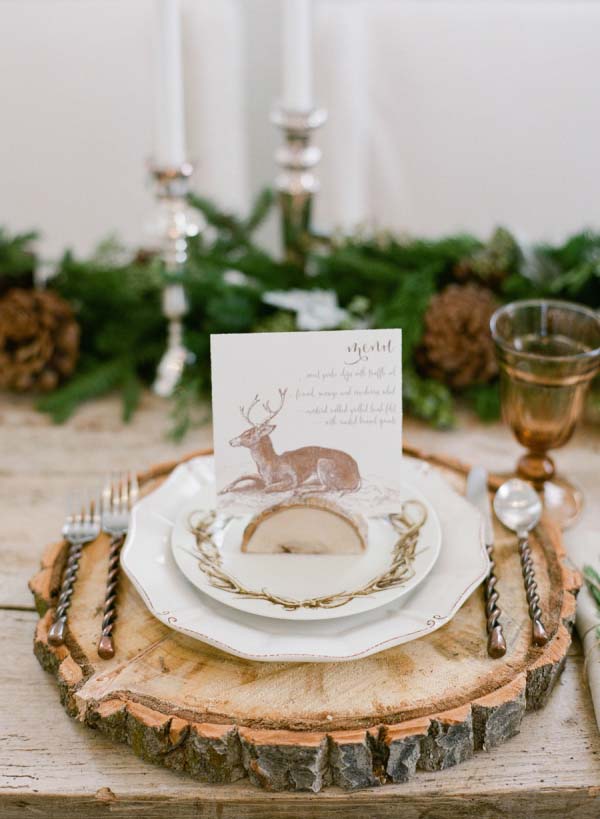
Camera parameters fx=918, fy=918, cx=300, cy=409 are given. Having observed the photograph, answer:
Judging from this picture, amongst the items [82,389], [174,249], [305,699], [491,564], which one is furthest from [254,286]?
[305,699]

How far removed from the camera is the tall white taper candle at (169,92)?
1216mm

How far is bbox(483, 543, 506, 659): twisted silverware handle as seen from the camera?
2.58 ft

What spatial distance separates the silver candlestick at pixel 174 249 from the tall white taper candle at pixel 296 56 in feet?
0.73

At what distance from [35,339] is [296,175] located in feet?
1.56

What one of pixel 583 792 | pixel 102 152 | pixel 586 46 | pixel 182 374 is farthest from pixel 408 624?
pixel 102 152

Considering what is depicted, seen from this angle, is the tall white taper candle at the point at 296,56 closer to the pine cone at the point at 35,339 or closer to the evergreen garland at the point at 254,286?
the evergreen garland at the point at 254,286

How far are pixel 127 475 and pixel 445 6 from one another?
1.18m

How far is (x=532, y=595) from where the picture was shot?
852mm

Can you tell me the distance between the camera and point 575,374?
1.01 m

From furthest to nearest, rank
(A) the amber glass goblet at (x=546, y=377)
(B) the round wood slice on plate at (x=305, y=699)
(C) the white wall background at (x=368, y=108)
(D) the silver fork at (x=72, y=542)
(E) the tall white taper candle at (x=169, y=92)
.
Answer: (C) the white wall background at (x=368, y=108)
(E) the tall white taper candle at (x=169, y=92)
(A) the amber glass goblet at (x=546, y=377)
(D) the silver fork at (x=72, y=542)
(B) the round wood slice on plate at (x=305, y=699)

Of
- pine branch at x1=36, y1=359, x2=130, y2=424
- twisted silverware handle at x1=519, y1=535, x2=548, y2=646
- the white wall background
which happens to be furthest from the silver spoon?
the white wall background

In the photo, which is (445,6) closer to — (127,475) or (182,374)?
(182,374)

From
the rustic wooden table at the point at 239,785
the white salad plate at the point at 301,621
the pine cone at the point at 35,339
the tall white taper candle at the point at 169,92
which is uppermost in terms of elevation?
the tall white taper candle at the point at 169,92

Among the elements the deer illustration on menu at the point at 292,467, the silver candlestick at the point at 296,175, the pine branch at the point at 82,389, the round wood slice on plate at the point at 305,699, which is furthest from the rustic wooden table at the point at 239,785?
the silver candlestick at the point at 296,175
